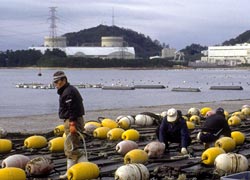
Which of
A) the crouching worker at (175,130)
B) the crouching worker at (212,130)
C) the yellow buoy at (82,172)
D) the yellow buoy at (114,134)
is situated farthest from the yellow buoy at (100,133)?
the yellow buoy at (82,172)

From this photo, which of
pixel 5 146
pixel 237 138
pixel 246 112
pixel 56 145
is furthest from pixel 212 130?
pixel 246 112

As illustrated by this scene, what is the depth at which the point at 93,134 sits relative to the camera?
15203mm

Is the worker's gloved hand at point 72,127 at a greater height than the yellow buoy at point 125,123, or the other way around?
the worker's gloved hand at point 72,127

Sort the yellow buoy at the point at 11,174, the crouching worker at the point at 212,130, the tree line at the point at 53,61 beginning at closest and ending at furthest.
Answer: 1. the yellow buoy at the point at 11,174
2. the crouching worker at the point at 212,130
3. the tree line at the point at 53,61

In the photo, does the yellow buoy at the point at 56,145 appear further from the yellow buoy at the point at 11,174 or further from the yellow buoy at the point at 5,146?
the yellow buoy at the point at 11,174

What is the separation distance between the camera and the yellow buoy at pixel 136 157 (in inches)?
430

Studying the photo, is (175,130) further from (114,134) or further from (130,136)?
(114,134)

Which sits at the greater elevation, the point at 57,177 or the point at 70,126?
the point at 70,126

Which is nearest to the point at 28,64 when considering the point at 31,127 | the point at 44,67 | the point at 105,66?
the point at 44,67

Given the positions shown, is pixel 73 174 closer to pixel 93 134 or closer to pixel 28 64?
pixel 93 134

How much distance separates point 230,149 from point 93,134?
13.4ft

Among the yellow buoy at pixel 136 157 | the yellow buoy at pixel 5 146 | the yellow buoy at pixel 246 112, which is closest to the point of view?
the yellow buoy at pixel 136 157

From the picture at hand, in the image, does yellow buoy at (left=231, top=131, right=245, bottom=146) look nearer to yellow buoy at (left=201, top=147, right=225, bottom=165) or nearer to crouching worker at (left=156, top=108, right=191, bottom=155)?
crouching worker at (left=156, top=108, right=191, bottom=155)

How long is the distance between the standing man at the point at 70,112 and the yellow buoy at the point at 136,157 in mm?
1045
